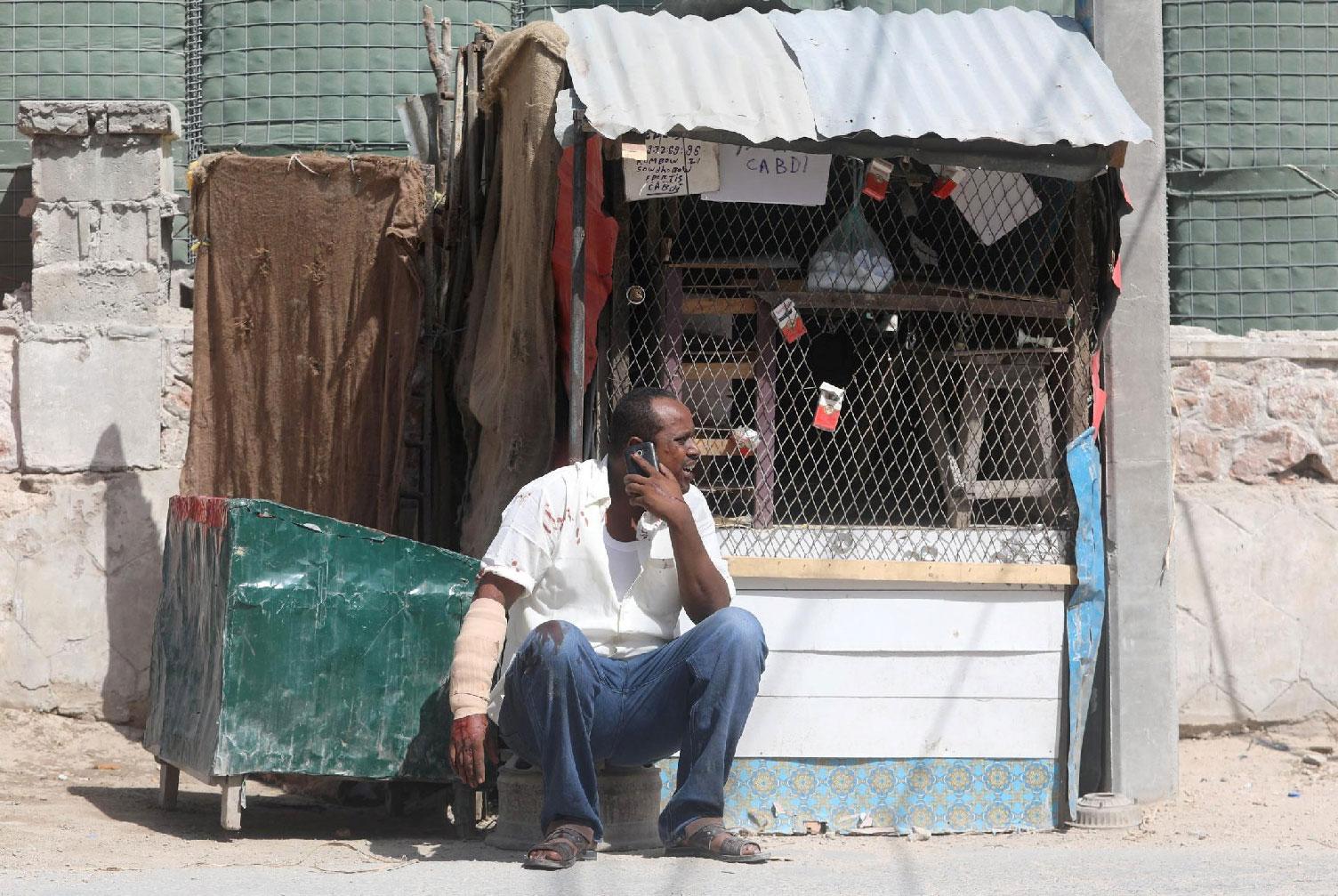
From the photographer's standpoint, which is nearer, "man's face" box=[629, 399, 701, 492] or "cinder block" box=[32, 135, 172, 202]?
"man's face" box=[629, 399, 701, 492]

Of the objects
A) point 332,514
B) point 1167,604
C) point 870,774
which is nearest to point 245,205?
point 332,514

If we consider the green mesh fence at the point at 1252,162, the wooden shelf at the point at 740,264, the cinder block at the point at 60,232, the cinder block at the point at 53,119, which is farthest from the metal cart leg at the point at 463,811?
the green mesh fence at the point at 1252,162

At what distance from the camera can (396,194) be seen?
5.90 m

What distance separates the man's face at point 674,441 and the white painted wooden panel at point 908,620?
80 centimetres

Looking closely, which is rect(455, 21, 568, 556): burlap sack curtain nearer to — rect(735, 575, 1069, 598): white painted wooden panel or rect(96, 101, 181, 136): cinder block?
rect(735, 575, 1069, 598): white painted wooden panel

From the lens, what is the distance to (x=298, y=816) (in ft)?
17.4

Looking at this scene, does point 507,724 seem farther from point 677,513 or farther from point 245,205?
point 245,205

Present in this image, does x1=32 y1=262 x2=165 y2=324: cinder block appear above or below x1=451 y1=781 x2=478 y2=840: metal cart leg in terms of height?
above

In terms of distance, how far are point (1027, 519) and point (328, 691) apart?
8.31 ft

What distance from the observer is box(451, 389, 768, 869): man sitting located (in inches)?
160

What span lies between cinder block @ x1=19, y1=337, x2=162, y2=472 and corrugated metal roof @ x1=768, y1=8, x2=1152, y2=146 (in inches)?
117

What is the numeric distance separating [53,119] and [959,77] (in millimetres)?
3727

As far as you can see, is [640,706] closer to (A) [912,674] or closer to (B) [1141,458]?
(A) [912,674]

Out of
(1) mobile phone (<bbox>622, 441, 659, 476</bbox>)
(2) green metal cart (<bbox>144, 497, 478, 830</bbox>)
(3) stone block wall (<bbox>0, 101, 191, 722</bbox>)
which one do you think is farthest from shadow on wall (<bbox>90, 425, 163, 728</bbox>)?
(1) mobile phone (<bbox>622, 441, 659, 476</bbox>)
